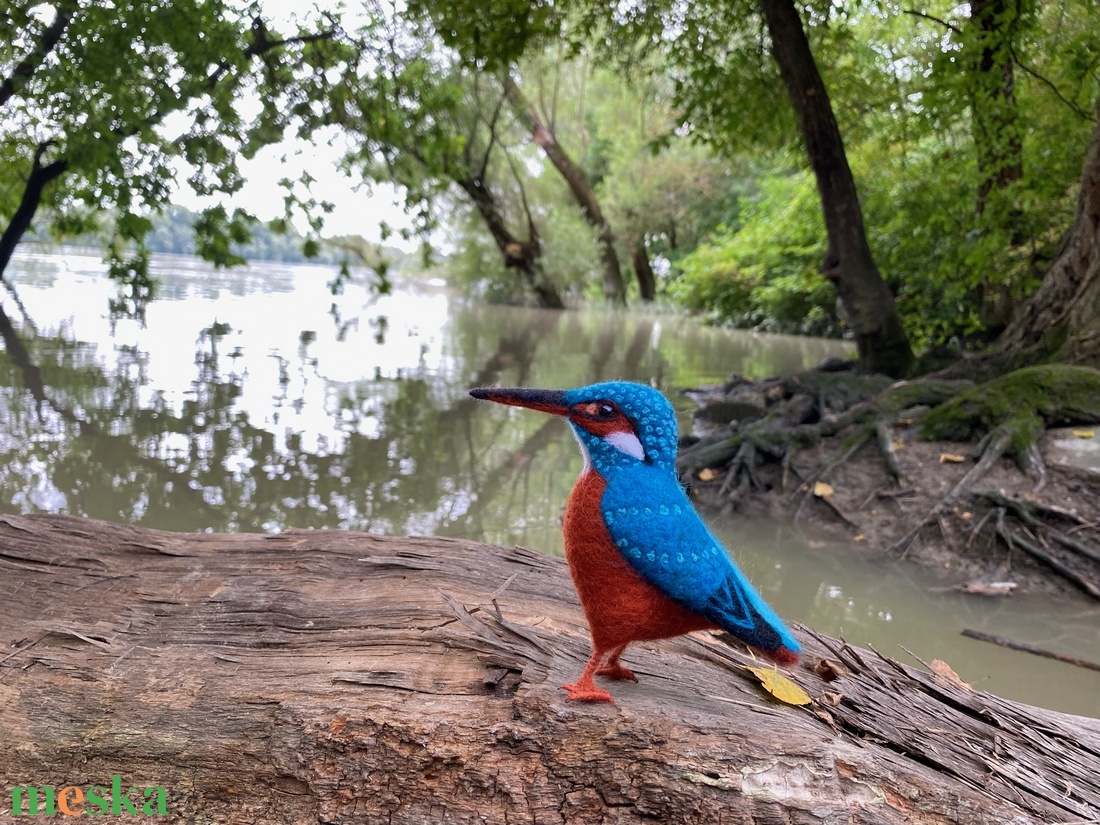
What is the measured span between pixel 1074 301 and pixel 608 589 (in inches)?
221

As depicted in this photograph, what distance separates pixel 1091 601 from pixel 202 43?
19.9 ft

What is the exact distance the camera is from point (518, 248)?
2316cm

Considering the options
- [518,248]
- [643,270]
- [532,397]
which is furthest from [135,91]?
[643,270]

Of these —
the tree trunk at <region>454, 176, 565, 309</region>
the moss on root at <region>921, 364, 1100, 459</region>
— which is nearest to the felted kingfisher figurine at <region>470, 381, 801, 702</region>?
the moss on root at <region>921, 364, 1100, 459</region>

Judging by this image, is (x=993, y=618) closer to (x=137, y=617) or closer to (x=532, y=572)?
(x=532, y=572)

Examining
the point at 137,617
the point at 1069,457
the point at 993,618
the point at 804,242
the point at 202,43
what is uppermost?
the point at 804,242

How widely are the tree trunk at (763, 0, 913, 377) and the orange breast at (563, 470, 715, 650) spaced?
21.3 feet

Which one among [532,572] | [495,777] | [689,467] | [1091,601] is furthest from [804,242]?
[495,777]

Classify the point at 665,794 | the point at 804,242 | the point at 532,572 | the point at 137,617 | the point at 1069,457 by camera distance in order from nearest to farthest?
the point at 665,794 < the point at 137,617 < the point at 532,572 < the point at 1069,457 < the point at 804,242

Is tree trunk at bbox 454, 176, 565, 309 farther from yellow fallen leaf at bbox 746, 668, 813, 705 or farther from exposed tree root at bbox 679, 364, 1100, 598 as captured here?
yellow fallen leaf at bbox 746, 668, 813, 705

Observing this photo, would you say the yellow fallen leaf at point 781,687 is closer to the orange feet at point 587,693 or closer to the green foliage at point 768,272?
the orange feet at point 587,693

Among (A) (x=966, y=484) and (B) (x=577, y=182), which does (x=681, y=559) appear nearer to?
(A) (x=966, y=484)

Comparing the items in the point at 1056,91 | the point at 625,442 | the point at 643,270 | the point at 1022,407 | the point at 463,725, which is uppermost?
the point at 643,270

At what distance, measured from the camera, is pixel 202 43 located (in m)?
4.51
